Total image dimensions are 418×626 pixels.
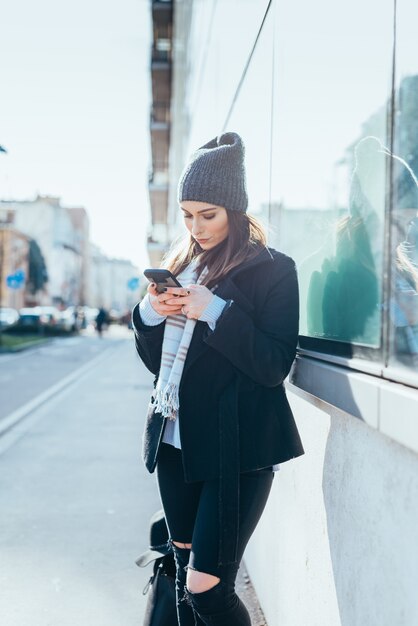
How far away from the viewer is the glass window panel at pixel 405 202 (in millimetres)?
1775

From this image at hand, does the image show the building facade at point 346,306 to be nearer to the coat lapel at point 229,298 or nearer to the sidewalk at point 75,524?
the coat lapel at point 229,298

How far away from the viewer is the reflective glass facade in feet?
6.04

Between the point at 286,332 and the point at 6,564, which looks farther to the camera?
the point at 6,564

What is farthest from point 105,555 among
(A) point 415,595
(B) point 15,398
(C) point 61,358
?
(C) point 61,358

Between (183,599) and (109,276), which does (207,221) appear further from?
(109,276)

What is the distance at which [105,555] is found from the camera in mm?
4238

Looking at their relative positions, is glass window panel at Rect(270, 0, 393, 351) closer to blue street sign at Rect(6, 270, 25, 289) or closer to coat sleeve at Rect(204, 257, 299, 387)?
coat sleeve at Rect(204, 257, 299, 387)

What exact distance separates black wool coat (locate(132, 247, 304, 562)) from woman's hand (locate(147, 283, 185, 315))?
0.29 feet

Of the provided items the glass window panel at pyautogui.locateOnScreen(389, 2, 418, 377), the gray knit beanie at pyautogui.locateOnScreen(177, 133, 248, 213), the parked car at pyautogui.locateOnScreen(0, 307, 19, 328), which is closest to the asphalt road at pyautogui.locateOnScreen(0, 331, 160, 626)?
the gray knit beanie at pyautogui.locateOnScreen(177, 133, 248, 213)

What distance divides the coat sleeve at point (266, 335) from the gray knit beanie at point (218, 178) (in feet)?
1.04

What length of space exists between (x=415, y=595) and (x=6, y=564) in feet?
9.76

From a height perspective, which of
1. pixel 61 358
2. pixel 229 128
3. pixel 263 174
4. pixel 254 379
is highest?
pixel 229 128

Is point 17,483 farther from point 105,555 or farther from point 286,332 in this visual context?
point 286,332

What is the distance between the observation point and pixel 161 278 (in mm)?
2188
